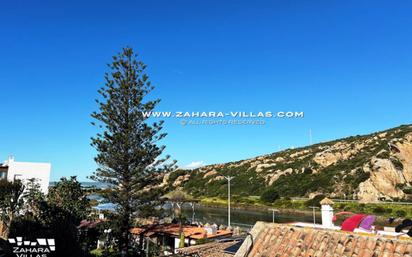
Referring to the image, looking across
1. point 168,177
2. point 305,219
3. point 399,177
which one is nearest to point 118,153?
point 305,219

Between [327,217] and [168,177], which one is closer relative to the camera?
[327,217]

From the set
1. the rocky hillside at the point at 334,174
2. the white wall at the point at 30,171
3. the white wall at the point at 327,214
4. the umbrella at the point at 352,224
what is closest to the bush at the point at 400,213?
the rocky hillside at the point at 334,174

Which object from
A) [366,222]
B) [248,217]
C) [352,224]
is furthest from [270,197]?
[352,224]

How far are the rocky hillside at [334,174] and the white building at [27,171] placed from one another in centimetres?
1157

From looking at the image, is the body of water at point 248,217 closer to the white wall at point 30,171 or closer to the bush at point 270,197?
the bush at point 270,197

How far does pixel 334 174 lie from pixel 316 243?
2049 inches

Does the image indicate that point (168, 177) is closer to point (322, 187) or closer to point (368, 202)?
point (322, 187)

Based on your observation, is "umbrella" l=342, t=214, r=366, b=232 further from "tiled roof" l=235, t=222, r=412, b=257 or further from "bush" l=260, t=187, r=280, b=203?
"bush" l=260, t=187, r=280, b=203

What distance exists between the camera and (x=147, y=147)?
21.1m

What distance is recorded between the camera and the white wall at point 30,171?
2694 centimetres

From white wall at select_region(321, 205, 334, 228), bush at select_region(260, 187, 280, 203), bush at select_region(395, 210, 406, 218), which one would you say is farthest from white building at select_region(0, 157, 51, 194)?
bush at select_region(395, 210, 406, 218)

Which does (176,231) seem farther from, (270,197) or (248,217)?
(270,197)

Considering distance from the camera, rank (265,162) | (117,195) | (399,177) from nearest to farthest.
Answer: (117,195) < (399,177) < (265,162)

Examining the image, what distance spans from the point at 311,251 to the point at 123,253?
15.5 metres
